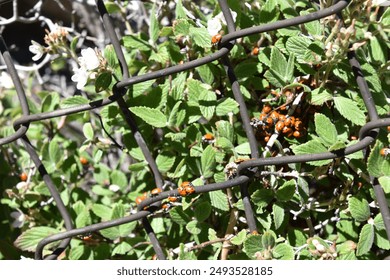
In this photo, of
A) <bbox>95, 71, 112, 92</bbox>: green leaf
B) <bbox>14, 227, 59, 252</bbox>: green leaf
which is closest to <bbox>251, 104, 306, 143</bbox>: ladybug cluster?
<bbox>95, 71, 112, 92</bbox>: green leaf

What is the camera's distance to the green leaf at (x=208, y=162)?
1.03 meters

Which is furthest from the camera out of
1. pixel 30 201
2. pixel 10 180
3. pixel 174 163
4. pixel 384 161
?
pixel 10 180

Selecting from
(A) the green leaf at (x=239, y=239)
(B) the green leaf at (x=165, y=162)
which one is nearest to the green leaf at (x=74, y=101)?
(B) the green leaf at (x=165, y=162)

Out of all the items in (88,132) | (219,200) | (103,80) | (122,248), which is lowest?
(122,248)

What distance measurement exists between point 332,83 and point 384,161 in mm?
216

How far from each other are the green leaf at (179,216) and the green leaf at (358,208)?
303 mm

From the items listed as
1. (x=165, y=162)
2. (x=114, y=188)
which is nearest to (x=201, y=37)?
(x=165, y=162)

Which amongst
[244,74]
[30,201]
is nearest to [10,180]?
[30,201]

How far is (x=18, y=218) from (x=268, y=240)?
0.69 meters

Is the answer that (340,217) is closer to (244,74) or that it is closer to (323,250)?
(323,250)

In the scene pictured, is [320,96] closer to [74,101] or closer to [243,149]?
[243,149]

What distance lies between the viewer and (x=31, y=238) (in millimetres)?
1248

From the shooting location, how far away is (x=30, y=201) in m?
1.33
